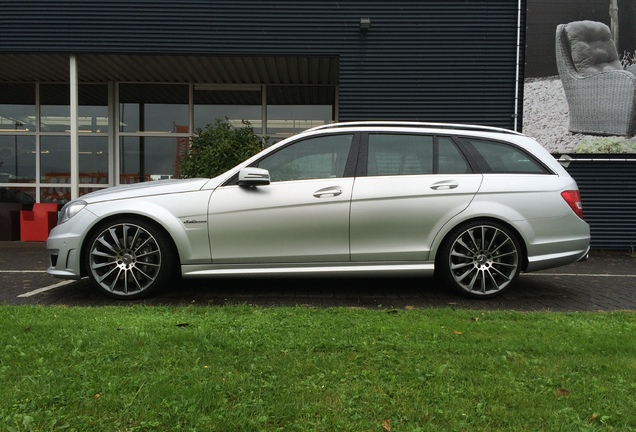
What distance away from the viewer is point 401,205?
178 inches

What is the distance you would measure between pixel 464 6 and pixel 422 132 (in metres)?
5.14

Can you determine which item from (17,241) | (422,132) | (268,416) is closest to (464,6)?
(422,132)

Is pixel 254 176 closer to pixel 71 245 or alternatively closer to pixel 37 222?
pixel 71 245

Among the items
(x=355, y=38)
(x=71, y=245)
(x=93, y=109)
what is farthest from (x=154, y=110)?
(x=71, y=245)

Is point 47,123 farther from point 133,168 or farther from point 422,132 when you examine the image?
point 422,132

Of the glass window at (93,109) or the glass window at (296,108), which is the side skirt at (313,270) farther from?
the glass window at (93,109)

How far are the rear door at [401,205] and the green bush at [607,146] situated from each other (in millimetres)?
5148

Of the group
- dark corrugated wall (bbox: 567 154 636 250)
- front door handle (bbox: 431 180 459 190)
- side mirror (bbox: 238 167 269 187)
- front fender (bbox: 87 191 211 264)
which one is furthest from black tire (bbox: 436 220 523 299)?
dark corrugated wall (bbox: 567 154 636 250)

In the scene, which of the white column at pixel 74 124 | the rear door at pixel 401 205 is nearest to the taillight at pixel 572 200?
the rear door at pixel 401 205

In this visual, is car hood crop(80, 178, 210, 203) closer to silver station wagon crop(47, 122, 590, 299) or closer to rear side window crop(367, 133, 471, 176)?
silver station wagon crop(47, 122, 590, 299)

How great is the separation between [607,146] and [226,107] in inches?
321

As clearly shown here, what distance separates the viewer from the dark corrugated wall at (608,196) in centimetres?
866

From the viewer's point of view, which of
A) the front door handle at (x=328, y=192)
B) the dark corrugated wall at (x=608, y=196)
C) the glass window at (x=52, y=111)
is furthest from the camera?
the glass window at (x=52, y=111)

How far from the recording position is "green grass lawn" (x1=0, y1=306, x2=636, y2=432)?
2.04 m
